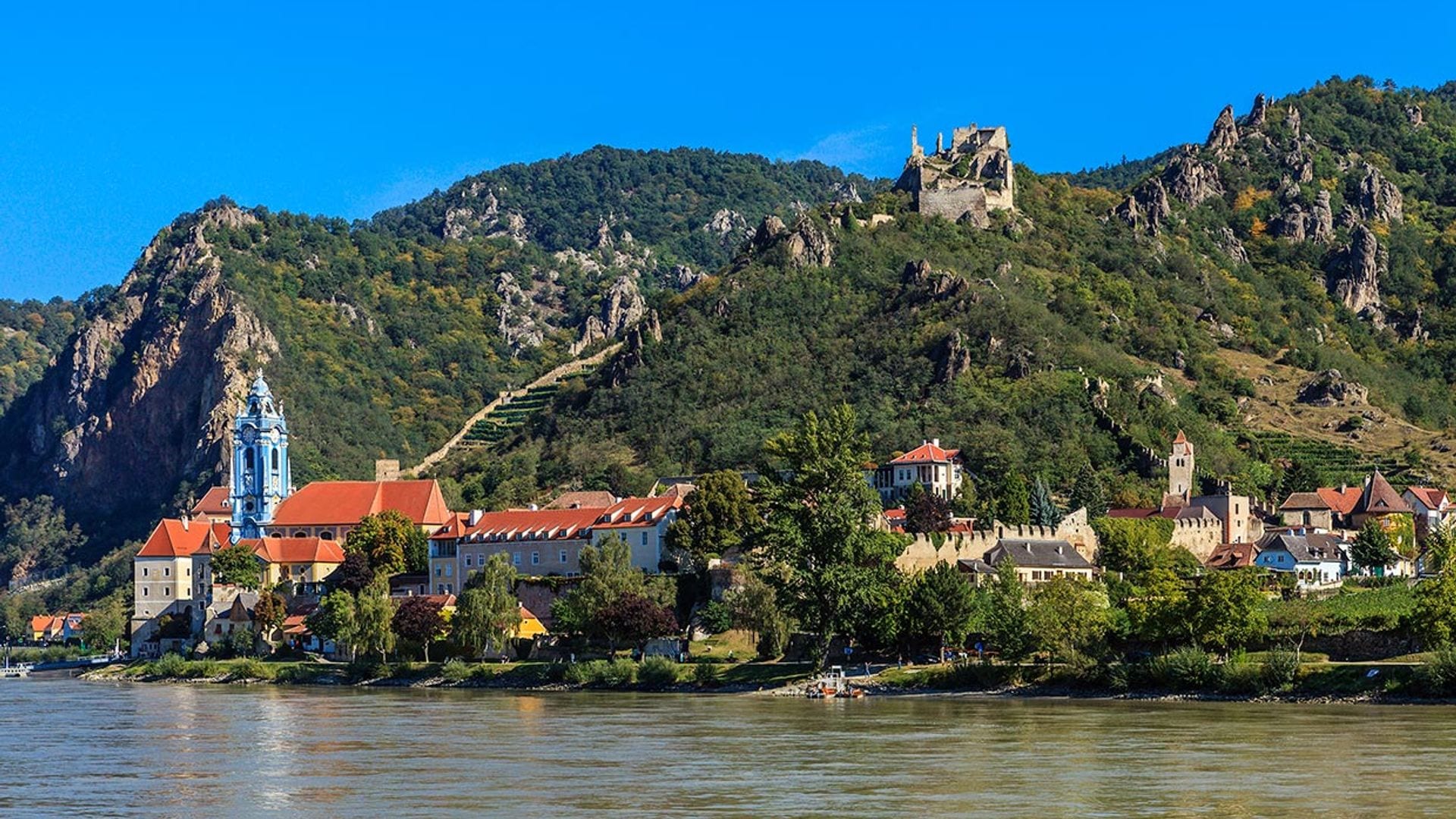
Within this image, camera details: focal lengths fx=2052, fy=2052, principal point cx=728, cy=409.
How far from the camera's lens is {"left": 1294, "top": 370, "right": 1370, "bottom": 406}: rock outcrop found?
14475 centimetres

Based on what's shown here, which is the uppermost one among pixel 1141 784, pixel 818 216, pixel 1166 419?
pixel 818 216

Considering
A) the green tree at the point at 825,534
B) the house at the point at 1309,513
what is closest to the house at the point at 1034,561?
the green tree at the point at 825,534

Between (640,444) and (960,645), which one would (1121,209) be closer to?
(640,444)

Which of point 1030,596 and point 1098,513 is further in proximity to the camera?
point 1098,513

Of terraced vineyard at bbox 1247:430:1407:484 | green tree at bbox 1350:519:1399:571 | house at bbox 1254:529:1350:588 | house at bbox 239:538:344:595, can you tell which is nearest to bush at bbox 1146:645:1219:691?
house at bbox 1254:529:1350:588

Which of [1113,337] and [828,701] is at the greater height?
[1113,337]

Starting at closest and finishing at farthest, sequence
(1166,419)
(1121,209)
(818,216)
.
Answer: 1. (1166,419)
2. (818,216)
3. (1121,209)

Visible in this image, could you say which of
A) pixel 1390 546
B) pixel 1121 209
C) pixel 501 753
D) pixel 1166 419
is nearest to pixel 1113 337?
pixel 1166 419

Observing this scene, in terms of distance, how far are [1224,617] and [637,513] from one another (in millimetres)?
35488

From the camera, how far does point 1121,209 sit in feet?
589

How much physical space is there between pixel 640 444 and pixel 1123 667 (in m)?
73.2

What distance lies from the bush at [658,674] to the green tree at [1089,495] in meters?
36.9

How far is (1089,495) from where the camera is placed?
114 metres

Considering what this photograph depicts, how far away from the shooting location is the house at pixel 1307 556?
334 ft
